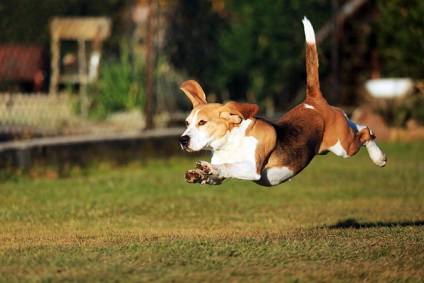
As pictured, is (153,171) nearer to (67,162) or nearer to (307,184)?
(67,162)

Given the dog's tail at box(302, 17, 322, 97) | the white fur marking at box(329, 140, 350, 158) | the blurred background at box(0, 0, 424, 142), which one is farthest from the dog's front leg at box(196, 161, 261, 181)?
the blurred background at box(0, 0, 424, 142)

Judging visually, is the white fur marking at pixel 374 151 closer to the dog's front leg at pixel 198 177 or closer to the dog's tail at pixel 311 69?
the dog's tail at pixel 311 69

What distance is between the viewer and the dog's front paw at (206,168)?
757 centimetres

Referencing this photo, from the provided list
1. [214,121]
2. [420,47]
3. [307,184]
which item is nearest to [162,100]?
[307,184]

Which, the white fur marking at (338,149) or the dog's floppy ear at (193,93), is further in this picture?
the white fur marking at (338,149)

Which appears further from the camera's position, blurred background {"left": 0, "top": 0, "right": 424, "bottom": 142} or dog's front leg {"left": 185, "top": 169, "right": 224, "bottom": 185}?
blurred background {"left": 0, "top": 0, "right": 424, "bottom": 142}

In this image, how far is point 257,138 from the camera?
808cm

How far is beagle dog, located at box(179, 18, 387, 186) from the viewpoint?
7.90 m

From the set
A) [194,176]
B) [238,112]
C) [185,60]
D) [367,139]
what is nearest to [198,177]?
[194,176]

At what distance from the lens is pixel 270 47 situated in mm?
20625

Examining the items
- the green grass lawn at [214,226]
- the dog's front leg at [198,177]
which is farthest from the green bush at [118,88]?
the dog's front leg at [198,177]

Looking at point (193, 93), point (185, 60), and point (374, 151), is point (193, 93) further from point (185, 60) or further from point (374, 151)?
point (185, 60)

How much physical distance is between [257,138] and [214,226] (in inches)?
75.6

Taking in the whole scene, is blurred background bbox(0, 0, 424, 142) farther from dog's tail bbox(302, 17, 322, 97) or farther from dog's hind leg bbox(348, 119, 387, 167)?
dog's hind leg bbox(348, 119, 387, 167)
